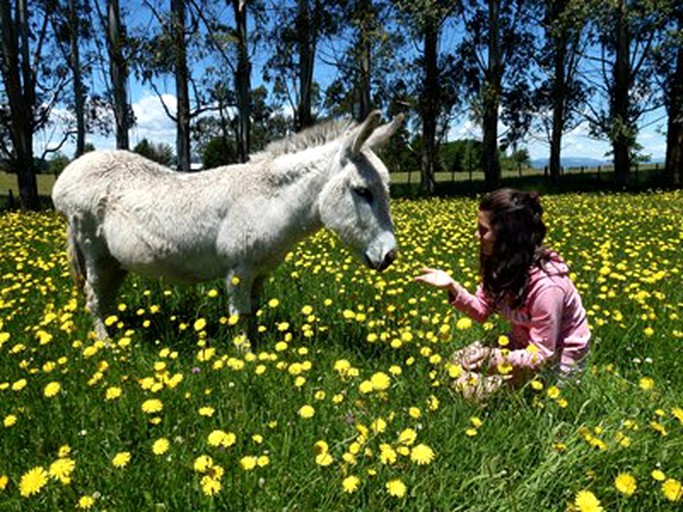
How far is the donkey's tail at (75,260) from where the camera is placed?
4.83 m

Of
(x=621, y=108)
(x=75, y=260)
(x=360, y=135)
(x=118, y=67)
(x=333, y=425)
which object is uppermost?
(x=118, y=67)

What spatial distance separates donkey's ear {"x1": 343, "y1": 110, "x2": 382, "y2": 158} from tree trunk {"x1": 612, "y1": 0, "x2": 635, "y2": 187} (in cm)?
2210

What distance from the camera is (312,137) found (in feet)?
13.5

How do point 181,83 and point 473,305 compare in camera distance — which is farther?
point 181,83

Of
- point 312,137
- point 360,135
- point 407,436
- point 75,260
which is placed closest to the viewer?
point 407,436

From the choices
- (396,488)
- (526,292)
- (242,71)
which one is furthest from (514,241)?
(242,71)

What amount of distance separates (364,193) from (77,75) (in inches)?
1220

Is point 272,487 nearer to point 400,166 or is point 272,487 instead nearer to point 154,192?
point 154,192

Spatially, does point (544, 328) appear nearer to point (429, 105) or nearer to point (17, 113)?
point (17, 113)

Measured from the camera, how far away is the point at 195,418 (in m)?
2.63

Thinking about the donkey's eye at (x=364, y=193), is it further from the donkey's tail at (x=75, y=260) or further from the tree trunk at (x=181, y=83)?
the tree trunk at (x=181, y=83)

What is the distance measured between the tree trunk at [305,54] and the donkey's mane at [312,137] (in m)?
20.3

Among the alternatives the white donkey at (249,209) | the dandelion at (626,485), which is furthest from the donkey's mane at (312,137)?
the dandelion at (626,485)

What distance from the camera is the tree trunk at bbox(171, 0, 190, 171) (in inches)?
817
